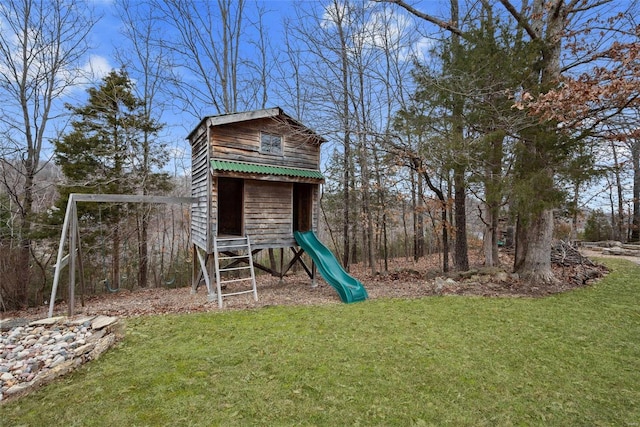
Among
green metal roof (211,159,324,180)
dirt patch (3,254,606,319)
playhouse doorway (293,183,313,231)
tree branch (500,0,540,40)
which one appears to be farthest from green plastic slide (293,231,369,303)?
tree branch (500,0,540,40)

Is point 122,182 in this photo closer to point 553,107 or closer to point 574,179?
point 553,107

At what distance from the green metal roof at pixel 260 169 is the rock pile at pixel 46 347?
10.8ft

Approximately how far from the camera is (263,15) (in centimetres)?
1184

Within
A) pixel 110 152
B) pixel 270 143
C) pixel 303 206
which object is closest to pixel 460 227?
pixel 303 206

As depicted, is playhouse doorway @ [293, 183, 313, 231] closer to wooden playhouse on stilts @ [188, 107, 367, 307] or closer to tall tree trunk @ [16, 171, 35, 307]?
wooden playhouse on stilts @ [188, 107, 367, 307]

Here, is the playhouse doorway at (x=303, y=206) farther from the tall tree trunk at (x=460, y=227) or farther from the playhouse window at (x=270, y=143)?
the tall tree trunk at (x=460, y=227)

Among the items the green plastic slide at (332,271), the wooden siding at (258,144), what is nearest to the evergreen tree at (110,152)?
the wooden siding at (258,144)

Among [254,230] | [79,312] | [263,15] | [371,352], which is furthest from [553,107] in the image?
[263,15]

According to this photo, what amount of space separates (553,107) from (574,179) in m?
1.86

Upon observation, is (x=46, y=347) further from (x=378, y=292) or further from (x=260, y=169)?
(x=378, y=292)

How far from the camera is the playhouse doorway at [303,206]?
8.23m

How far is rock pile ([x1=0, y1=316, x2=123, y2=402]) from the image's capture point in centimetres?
317

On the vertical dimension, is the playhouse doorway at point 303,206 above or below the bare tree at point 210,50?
below

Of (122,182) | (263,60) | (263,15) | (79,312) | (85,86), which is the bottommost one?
(79,312)
